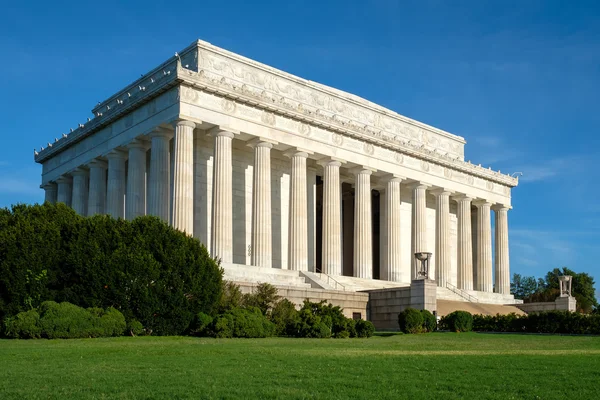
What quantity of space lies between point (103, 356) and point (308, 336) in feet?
48.9

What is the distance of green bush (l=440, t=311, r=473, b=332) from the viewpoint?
1597 inches

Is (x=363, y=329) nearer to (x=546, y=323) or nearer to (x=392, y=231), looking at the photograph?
(x=546, y=323)

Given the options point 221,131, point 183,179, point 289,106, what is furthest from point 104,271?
point 289,106

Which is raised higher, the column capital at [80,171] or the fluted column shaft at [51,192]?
the column capital at [80,171]

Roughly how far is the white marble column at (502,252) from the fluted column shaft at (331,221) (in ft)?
74.1

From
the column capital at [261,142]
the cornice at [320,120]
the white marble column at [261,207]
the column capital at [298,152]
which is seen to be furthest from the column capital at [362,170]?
the white marble column at [261,207]

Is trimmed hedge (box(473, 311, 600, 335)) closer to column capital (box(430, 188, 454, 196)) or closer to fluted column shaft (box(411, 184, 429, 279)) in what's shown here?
fluted column shaft (box(411, 184, 429, 279))

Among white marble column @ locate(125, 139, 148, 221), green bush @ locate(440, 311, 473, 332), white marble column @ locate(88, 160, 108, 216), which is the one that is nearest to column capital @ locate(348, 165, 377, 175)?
white marble column @ locate(125, 139, 148, 221)

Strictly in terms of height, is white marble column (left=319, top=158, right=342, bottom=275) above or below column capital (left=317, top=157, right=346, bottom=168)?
below

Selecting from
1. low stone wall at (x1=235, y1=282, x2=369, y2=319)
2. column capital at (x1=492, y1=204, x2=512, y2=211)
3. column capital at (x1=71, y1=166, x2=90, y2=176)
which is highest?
column capital at (x1=71, y1=166, x2=90, y2=176)

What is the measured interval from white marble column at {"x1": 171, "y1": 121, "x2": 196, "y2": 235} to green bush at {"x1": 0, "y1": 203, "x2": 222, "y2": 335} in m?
13.5

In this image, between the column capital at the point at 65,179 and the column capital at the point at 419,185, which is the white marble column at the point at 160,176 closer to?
the column capital at the point at 65,179

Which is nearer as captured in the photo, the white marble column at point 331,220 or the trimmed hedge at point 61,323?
the trimmed hedge at point 61,323

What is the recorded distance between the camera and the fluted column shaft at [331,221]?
57594 mm
